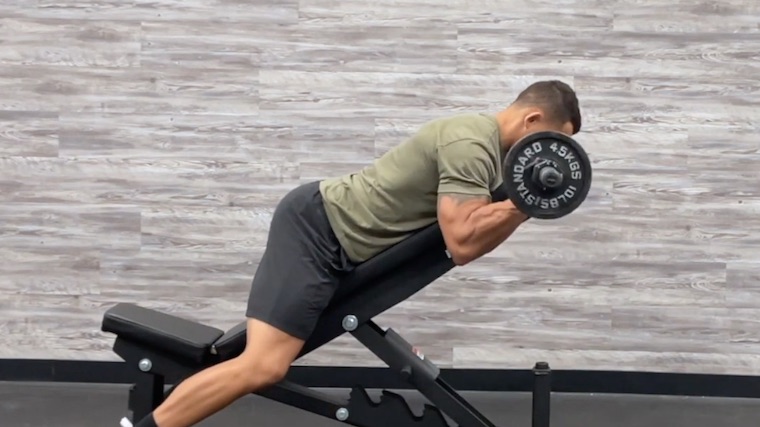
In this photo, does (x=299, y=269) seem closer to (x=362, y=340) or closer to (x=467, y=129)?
(x=362, y=340)

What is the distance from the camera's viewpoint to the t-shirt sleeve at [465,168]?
180 centimetres

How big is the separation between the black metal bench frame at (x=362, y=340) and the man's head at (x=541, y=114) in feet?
0.95

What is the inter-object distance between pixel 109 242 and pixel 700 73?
2.22 metres

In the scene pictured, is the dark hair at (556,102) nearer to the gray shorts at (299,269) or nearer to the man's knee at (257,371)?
the gray shorts at (299,269)

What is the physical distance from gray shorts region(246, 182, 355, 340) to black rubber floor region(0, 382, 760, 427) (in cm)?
85

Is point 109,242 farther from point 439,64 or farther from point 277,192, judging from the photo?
point 439,64

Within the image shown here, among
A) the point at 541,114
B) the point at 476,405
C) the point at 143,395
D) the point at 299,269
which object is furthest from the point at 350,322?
the point at 476,405

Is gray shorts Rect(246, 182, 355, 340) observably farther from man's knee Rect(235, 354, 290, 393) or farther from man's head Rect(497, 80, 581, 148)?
man's head Rect(497, 80, 581, 148)

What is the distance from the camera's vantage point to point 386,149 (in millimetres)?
2945

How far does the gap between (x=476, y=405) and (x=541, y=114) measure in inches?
Answer: 51.4

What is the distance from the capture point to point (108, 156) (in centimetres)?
297

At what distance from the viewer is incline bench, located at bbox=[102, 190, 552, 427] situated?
1953mm

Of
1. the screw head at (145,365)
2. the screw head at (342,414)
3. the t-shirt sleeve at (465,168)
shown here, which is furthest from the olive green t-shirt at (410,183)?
the screw head at (145,365)

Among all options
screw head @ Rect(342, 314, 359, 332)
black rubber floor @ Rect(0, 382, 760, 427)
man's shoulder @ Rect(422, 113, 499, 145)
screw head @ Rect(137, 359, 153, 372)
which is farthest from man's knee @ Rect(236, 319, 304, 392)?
black rubber floor @ Rect(0, 382, 760, 427)
